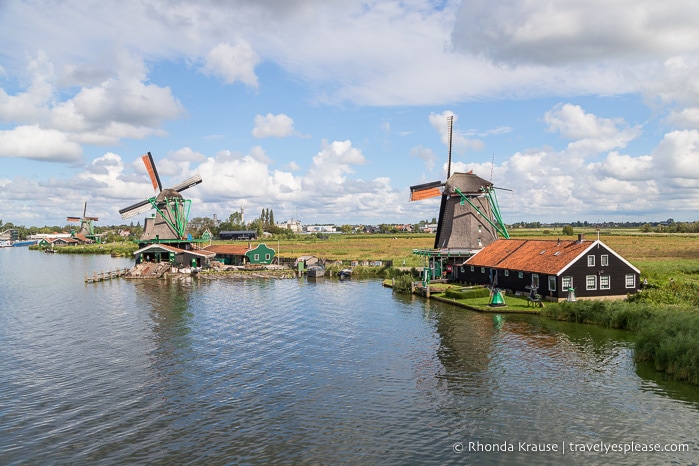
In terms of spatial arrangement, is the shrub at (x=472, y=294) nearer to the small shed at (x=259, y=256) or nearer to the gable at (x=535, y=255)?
the gable at (x=535, y=255)

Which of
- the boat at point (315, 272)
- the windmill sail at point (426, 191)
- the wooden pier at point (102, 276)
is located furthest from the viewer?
the boat at point (315, 272)

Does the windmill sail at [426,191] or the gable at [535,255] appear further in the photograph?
the windmill sail at [426,191]

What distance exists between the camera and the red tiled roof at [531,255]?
4131cm

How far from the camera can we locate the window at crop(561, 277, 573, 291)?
40.1 metres

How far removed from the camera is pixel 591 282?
1601 inches

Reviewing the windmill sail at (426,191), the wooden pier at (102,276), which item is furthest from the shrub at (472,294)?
the wooden pier at (102,276)

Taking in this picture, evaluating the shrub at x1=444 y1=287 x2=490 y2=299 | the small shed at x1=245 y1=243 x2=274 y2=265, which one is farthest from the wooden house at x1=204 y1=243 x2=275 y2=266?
the shrub at x1=444 y1=287 x2=490 y2=299

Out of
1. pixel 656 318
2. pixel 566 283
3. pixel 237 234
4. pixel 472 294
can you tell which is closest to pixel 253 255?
pixel 472 294

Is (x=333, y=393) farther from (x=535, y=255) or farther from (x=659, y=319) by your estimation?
(x=535, y=255)

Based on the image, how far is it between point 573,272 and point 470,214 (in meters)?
19.2

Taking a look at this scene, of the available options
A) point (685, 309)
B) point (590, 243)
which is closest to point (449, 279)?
point (590, 243)

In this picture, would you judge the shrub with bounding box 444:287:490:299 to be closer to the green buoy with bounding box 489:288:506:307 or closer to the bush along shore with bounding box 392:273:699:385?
the bush along shore with bounding box 392:273:699:385

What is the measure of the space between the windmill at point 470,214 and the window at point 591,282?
17250mm

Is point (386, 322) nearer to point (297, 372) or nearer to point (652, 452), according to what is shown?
point (297, 372)
